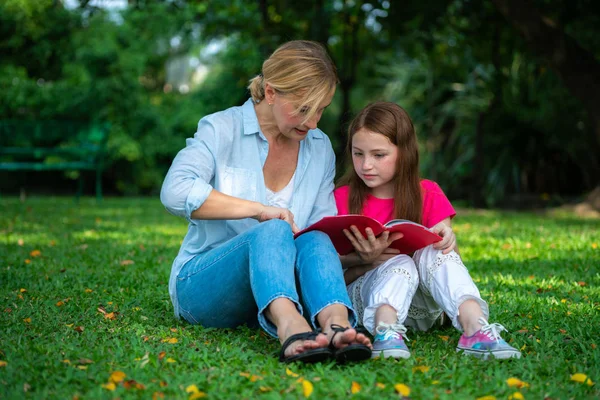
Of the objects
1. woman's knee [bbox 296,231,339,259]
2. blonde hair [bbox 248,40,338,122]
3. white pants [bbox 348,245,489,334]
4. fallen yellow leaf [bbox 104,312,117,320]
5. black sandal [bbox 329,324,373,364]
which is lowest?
fallen yellow leaf [bbox 104,312,117,320]

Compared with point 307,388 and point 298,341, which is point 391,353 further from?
point 307,388

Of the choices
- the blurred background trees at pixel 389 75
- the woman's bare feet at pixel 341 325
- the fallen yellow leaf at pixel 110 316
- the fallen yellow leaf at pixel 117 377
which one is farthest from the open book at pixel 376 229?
the blurred background trees at pixel 389 75

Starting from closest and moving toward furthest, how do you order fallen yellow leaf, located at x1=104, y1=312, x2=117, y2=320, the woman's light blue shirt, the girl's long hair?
the woman's light blue shirt
the girl's long hair
fallen yellow leaf, located at x1=104, y1=312, x2=117, y2=320

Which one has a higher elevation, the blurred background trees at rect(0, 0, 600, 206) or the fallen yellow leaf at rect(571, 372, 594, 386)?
the blurred background trees at rect(0, 0, 600, 206)

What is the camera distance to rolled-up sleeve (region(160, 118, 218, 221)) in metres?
2.76

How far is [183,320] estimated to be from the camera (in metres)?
3.28

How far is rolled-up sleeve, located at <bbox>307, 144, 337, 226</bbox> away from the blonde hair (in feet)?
1.42

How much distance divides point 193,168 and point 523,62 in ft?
32.8

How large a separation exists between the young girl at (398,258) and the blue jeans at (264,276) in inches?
8.4

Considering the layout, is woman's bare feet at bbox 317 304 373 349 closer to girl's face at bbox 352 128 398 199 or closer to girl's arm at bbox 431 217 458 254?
girl's arm at bbox 431 217 458 254

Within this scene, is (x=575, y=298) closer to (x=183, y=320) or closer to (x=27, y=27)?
(x=183, y=320)

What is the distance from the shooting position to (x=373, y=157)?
3061mm

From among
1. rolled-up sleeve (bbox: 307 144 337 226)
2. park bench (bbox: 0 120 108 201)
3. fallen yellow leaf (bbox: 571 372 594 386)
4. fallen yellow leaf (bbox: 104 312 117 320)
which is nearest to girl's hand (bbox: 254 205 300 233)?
rolled-up sleeve (bbox: 307 144 337 226)

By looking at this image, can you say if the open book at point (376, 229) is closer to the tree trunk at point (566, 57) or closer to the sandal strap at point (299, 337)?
the sandal strap at point (299, 337)
